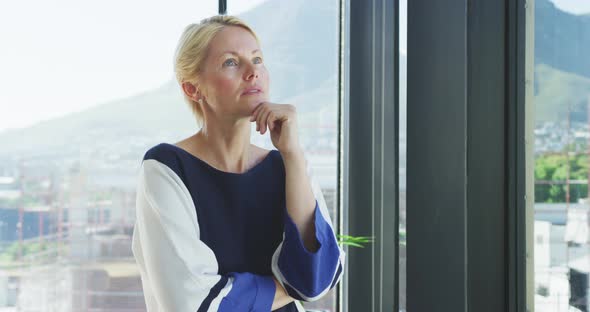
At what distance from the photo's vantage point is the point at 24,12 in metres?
2.40

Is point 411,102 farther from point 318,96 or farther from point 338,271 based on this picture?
point 318,96

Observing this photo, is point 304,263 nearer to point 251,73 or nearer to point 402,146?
point 251,73

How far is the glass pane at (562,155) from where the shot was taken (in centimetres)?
63

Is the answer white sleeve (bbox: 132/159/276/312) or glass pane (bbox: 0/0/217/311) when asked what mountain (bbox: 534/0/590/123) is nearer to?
white sleeve (bbox: 132/159/276/312)

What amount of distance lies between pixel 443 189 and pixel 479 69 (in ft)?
0.66

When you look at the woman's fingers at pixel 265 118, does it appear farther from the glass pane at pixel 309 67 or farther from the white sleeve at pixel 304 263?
the glass pane at pixel 309 67

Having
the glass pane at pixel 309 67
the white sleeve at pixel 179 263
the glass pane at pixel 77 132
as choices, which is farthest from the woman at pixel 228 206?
the glass pane at pixel 77 132

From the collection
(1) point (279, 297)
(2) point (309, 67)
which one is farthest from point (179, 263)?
(2) point (309, 67)

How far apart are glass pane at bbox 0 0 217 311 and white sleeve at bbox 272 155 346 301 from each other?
4.85ft

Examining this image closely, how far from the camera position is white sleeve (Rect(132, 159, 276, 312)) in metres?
0.88

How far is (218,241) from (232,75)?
0.94ft

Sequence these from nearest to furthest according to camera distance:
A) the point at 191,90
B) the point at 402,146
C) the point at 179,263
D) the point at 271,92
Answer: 1. the point at 179,263
2. the point at 191,90
3. the point at 402,146
4. the point at 271,92

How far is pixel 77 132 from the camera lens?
2396 mm

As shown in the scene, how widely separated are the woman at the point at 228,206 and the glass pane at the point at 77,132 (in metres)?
1.40
